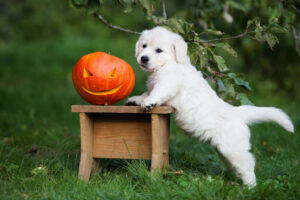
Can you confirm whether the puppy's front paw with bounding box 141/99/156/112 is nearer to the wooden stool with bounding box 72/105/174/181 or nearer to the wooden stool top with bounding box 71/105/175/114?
the wooden stool top with bounding box 71/105/175/114

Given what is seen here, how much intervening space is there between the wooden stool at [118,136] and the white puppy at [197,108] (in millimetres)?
176

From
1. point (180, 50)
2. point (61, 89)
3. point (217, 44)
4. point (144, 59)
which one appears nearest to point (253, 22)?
point (217, 44)

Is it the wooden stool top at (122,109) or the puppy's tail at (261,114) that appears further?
the puppy's tail at (261,114)

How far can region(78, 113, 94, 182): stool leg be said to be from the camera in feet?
9.53

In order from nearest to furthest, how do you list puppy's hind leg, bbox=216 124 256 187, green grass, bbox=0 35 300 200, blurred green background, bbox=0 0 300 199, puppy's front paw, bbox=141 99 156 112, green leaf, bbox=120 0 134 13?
green grass, bbox=0 35 300 200
puppy's front paw, bbox=141 99 156 112
puppy's hind leg, bbox=216 124 256 187
green leaf, bbox=120 0 134 13
blurred green background, bbox=0 0 300 199

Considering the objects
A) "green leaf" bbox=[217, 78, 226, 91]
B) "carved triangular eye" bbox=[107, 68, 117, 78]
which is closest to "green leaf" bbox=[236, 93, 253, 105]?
"green leaf" bbox=[217, 78, 226, 91]

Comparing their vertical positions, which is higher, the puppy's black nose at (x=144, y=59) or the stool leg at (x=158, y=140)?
the puppy's black nose at (x=144, y=59)

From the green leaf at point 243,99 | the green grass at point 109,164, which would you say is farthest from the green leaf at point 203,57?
the green grass at point 109,164

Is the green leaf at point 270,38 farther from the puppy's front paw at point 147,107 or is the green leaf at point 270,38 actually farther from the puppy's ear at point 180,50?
the puppy's front paw at point 147,107

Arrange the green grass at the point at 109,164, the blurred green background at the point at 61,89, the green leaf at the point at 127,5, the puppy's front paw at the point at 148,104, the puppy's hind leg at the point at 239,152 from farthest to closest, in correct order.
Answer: the blurred green background at the point at 61,89, the green leaf at the point at 127,5, the puppy's hind leg at the point at 239,152, the puppy's front paw at the point at 148,104, the green grass at the point at 109,164

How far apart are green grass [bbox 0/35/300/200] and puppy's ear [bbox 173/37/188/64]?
854 millimetres

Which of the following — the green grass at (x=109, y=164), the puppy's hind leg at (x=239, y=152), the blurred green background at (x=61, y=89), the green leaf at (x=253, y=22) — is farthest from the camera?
the blurred green background at (x=61, y=89)

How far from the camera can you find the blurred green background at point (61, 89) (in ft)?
10.8

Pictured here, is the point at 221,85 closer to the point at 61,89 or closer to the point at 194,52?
the point at 194,52
